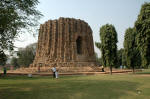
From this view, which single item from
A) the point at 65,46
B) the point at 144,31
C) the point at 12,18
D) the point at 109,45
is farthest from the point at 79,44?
the point at 12,18

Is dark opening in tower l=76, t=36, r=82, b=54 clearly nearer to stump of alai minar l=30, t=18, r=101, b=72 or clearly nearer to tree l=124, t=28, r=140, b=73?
stump of alai minar l=30, t=18, r=101, b=72

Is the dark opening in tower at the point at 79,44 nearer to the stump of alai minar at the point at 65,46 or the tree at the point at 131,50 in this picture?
the stump of alai minar at the point at 65,46

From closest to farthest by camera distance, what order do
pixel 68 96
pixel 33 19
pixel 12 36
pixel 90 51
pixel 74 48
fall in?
1. pixel 68 96
2. pixel 12 36
3. pixel 33 19
4. pixel 74 48
5. pixel 90 51

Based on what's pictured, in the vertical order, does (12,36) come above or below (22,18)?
below

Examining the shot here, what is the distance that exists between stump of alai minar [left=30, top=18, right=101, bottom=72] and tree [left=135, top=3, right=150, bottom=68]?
12.3 meters

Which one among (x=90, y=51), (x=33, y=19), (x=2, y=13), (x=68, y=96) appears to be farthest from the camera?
(x=90, y=51)

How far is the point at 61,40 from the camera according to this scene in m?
30.8

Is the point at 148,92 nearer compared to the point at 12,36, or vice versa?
the point at 148,92

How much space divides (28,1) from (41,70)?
1785 cm

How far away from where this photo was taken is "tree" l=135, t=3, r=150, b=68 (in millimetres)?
16516

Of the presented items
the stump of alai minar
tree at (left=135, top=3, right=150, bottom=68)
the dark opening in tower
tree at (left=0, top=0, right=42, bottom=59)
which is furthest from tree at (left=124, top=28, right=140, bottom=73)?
tree at (left=0, top=0, right=42, bottom=59)

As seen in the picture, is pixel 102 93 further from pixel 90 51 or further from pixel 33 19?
pixel 90 51

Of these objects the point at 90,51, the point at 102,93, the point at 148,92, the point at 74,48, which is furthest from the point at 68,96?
the point at 90,51

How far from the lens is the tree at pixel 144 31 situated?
650 inches
